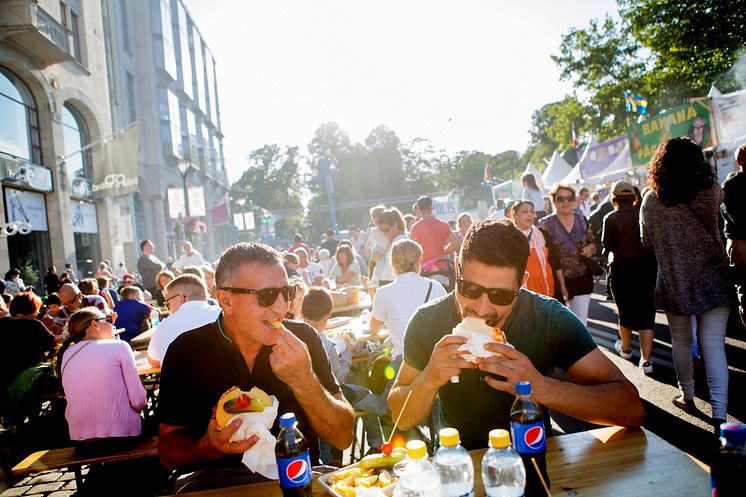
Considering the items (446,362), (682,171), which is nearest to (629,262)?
(682,171)

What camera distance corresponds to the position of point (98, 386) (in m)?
4.16

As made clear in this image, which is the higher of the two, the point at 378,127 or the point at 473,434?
the point at 378,127

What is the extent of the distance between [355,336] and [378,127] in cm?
6516

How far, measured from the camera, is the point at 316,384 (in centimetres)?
253

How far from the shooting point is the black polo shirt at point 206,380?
2.58m

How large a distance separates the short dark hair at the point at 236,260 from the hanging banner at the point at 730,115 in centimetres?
1372

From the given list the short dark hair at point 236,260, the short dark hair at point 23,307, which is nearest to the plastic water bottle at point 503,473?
the short dark hair at point 236,260

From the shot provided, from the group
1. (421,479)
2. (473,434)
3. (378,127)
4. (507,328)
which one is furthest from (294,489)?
(378,127)

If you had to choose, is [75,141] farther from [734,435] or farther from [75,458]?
[734,435]

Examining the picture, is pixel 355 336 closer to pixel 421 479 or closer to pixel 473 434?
pixel 473 434

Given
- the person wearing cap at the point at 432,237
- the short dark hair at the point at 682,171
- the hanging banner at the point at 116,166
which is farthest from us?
the hanging banner at the point at 116,166

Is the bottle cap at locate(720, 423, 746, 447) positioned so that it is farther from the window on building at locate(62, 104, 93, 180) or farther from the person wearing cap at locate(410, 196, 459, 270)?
the window on building at locate(62, 104, 93, 180)

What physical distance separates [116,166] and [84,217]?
3.65m

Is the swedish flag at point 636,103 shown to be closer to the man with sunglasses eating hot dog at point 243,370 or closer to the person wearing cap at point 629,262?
the person wearing cap at point 629,262
